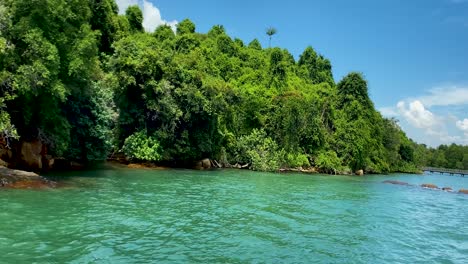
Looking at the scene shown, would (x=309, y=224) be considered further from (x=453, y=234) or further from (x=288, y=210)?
(x=453, y=234)

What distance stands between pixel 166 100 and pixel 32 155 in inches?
610

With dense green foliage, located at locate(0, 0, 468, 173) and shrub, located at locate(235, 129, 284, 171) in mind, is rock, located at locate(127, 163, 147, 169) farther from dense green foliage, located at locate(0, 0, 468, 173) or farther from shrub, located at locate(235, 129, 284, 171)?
shrub, located at locate(235, 129, 284, 171)

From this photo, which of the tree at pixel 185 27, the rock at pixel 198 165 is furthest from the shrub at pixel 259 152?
the tree at pixel 185 27

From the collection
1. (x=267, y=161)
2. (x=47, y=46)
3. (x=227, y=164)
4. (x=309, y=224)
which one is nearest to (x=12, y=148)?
(x=47, y=46)

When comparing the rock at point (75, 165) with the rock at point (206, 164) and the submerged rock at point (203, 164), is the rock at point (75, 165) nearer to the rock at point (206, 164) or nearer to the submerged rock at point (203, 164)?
the submerged rock at point (203, 164)

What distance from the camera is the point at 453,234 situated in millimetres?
15883

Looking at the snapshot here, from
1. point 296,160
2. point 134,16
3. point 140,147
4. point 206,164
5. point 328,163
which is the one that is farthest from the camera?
point 134,16

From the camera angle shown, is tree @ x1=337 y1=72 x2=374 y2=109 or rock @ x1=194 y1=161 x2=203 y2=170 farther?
tree @ x1=337 y1=72 x2=374 y2=109

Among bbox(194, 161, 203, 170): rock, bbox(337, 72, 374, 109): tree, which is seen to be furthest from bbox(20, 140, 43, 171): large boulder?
bbox(337, 72, 374, 109): tree

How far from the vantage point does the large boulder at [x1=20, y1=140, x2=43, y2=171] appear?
76.8 ft

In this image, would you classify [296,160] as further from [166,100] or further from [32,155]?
[32,155]

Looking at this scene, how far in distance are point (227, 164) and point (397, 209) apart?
89.3 ft

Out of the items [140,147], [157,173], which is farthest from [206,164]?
[157,173]

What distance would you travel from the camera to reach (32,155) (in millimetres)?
23781
